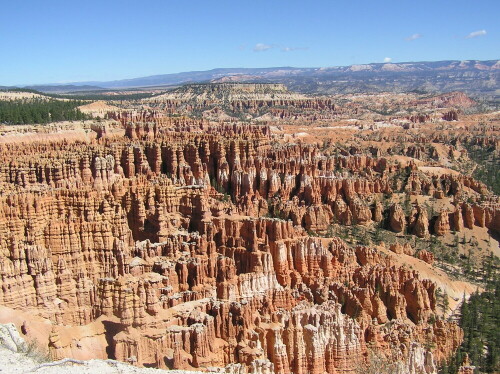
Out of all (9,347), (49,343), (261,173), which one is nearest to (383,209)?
(261,173)

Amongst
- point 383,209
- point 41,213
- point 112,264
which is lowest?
point 383,209

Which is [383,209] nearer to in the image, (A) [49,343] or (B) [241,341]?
(B) [241,341]

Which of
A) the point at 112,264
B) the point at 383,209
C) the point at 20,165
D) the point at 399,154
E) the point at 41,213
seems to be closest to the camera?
the point at 112,264

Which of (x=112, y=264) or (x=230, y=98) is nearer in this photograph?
(x=112, y=264)

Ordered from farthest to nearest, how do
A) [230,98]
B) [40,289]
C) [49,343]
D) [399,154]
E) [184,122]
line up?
[230,98]
[399,154]
[184,122]
[40,289]
[49,343]

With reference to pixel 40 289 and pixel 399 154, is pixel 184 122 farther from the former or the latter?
pixel 40 289

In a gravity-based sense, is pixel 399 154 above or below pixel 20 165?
below

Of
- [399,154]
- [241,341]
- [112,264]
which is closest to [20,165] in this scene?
[112,264]

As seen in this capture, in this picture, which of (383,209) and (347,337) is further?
(383,209)

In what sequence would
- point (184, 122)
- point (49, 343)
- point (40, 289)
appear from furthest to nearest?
point (184, 122) → point (40, 289) → point (49, 343)
